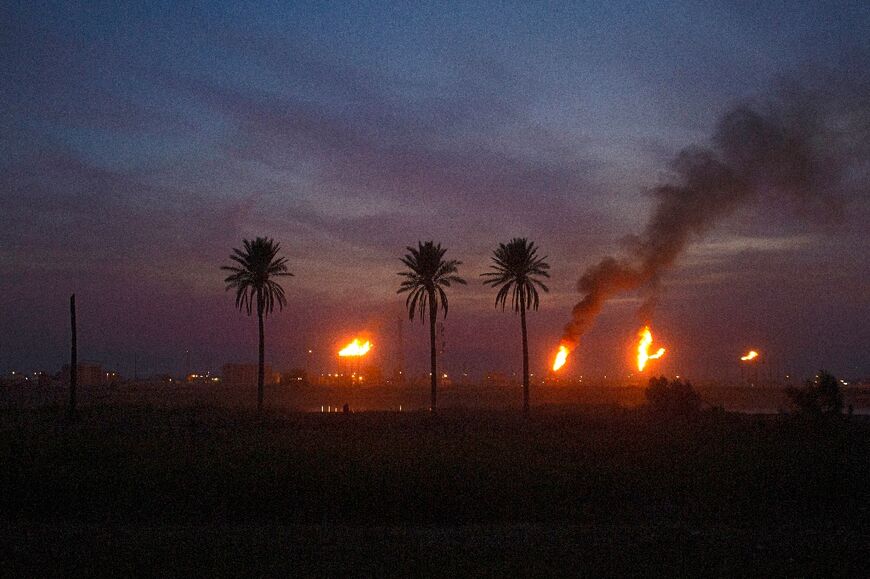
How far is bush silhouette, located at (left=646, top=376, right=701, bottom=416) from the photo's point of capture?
51844mm

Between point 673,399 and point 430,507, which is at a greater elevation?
point 673,399

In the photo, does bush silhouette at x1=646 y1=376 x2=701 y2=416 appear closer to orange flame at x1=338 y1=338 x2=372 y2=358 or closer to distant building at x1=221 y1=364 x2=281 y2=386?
orange flame at x1=338 y1=338 x2=372 y2=358

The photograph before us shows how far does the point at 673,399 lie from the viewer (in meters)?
52.8

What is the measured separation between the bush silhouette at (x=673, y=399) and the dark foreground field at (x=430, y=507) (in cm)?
2263

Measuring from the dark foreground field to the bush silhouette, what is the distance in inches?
891

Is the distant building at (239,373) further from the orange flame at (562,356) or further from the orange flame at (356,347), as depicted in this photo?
the orange flame at (562,356)

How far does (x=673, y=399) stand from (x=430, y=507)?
38951 mm

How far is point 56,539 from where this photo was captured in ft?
47.2

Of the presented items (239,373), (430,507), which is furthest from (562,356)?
(239,373)

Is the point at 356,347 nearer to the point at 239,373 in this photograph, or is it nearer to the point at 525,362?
the point at 525,362

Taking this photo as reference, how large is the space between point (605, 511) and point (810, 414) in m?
26.5

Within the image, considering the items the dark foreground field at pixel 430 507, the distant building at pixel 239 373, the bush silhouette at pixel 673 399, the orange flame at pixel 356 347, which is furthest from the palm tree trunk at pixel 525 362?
the distant building at pixel 239 373

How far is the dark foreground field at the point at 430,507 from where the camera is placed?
1287cm

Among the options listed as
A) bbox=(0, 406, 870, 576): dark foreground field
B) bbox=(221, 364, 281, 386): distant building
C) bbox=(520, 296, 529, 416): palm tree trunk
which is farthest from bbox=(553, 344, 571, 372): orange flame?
bbox=(221, 364, 281, 386): distant building
